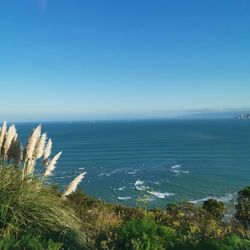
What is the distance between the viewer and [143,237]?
455 cm

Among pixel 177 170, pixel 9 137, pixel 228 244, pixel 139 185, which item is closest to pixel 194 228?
pixel 228 244

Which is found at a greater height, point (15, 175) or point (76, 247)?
point (15, 175)

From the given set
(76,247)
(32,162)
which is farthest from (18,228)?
(32,162)

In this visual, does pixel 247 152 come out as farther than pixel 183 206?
Yes

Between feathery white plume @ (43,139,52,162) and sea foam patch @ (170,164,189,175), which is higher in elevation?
feathery white plume @ (43,139,52,162)

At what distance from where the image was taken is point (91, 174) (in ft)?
202

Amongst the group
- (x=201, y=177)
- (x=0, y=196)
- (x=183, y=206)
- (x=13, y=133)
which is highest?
(x=13, y=133)

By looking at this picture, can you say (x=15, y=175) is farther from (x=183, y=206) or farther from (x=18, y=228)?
(x=183, y=206)

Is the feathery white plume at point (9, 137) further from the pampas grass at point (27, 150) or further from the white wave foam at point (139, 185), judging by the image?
the white wave foam at point (139, 185)

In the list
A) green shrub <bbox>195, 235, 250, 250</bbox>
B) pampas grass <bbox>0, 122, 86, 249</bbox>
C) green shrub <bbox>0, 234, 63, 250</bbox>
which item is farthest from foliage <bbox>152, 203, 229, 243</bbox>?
green shrub <bbox>0, 234, 63, 250</bbox>

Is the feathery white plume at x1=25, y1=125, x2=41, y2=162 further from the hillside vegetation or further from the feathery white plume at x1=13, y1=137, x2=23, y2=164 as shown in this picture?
the feathery white plume at x1=13, y1=137, x2=23, y2=164

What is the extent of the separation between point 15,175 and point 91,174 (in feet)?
183

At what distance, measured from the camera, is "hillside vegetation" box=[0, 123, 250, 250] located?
15.0 feet

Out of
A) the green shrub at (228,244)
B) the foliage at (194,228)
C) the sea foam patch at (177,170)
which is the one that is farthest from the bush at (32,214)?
the sea foam patch at (177,170)
